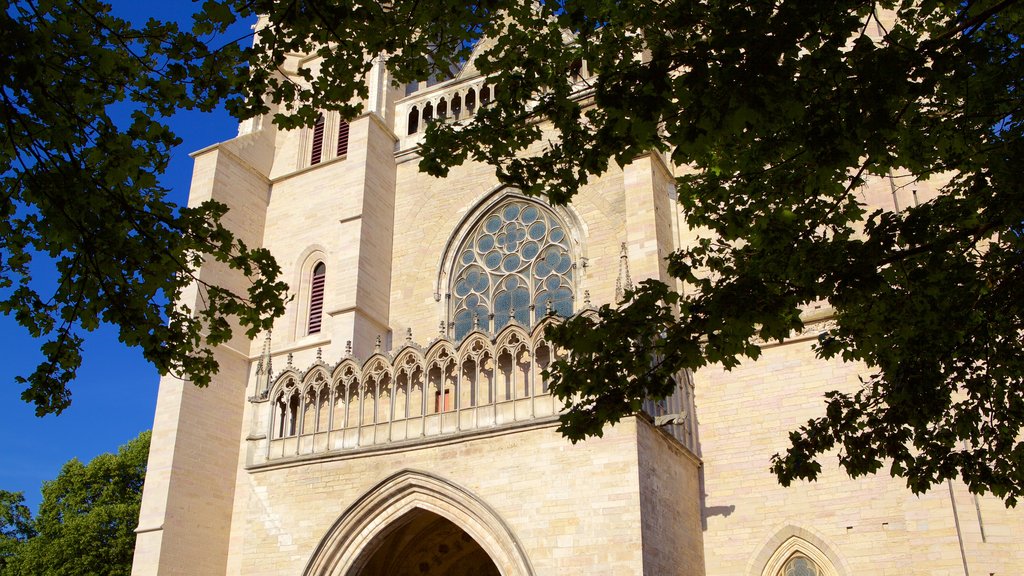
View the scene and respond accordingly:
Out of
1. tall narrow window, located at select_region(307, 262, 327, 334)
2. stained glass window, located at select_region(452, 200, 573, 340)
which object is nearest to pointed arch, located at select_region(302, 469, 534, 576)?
stained glass window, located at select_region(452, 200, 573, 340)

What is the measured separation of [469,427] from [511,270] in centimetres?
450

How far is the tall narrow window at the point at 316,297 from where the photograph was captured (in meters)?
17.1

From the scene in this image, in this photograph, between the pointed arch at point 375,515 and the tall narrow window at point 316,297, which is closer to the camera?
the pointed arch at point 375,515

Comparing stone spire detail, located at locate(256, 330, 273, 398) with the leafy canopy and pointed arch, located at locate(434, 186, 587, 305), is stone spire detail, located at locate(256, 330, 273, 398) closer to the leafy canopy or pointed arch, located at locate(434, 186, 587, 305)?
pointed arch, located at locate(434, 186, 587, 305)

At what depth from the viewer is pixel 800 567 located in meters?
12.0

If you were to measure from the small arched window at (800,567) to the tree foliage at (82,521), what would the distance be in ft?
52.1

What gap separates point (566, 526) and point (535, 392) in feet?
5.88

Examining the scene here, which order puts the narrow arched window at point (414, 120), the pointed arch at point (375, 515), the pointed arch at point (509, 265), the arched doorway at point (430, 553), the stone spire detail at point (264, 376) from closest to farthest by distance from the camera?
1. the pointed arch at point (375, 515)
2. the arched doorway at point (430, 553)
3. the stone spire detail at point (264, 376)
4. the pointed arch at point (509, 265)
5. the narrow arched window at point (414, 120)

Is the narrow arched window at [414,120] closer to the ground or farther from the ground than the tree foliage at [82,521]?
farther from the ground

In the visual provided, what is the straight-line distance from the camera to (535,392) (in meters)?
11.7

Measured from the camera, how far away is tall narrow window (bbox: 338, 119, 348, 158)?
19094 mm

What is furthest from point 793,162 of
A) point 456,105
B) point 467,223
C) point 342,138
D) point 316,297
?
point 342,138

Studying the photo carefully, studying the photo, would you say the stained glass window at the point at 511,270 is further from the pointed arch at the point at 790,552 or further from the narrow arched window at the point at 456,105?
the pointed arch at the point at 790,552

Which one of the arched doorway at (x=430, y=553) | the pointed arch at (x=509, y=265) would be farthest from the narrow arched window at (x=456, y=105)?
the arched doorway at (x=430, y=553)
